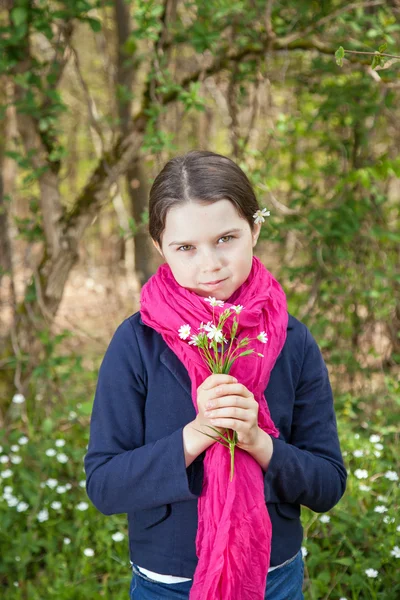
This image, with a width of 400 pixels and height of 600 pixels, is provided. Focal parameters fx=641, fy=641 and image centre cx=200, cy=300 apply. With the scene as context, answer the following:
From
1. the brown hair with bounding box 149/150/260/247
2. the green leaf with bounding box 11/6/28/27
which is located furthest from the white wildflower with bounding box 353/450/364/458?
the green leaf with bounding box 11/6/28/27

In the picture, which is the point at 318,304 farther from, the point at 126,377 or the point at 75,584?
the point at 126,377

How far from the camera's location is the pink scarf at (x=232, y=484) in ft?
4.45

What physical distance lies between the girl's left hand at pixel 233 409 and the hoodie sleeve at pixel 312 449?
0.52ft

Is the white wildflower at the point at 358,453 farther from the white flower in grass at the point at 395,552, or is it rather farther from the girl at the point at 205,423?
the girl at the point at 205,423

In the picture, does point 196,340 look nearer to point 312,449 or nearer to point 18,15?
point 312,449

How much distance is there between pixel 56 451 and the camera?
3432 mm

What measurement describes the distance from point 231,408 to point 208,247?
0.36 m

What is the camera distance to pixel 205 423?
1.32 m

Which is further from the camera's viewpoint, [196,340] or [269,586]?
[269,586]

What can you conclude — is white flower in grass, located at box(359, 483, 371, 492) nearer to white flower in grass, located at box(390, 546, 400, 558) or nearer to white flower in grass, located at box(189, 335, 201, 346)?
white flower in grass, located at box(390, 546, 400, 558)

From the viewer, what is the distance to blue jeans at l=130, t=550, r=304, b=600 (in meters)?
1.46

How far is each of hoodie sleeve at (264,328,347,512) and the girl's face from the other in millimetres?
284

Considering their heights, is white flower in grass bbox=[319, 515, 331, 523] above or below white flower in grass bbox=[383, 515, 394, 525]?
below

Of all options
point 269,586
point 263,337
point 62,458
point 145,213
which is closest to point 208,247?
point 263,337
